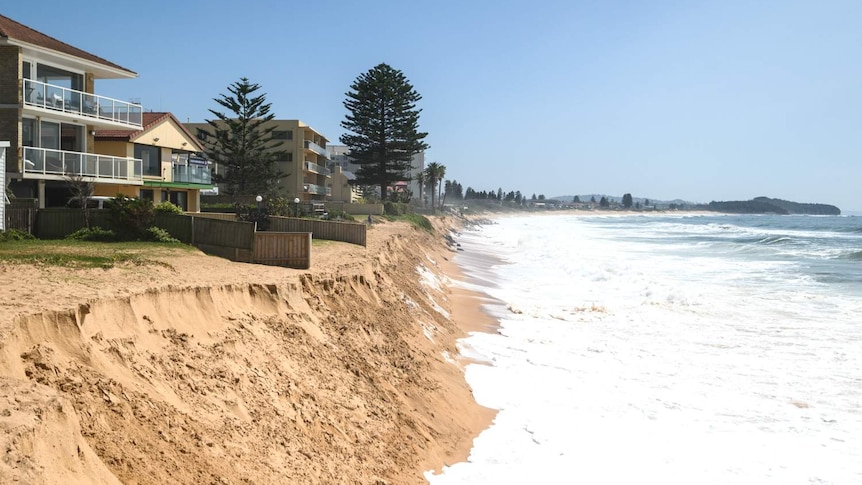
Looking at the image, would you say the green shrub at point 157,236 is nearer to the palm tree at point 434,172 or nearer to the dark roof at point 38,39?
the dark roof at point 38,39

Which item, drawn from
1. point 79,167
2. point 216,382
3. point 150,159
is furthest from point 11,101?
point 216,382

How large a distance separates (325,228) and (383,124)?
39295 mm

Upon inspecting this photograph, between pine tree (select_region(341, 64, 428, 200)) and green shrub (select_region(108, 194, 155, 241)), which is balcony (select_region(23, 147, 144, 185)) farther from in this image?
pine tree (select_region(341, 64, 428, 200))

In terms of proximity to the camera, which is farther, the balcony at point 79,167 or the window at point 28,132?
the window at point 28,132

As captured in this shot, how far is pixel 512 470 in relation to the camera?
398 inches

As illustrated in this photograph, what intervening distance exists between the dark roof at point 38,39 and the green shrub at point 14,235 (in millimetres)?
7159

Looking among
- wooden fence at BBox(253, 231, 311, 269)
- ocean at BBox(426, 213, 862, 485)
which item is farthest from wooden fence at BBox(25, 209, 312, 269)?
ocean at BBox(426, 213, 862, 485)

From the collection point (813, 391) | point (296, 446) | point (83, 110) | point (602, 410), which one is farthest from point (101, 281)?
point (83, 110)

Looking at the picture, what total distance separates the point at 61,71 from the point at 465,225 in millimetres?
73777

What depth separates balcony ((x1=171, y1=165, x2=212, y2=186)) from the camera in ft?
107

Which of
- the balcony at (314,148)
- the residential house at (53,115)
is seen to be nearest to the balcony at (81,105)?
the residential house at (53,115)

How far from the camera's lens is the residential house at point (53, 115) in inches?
865

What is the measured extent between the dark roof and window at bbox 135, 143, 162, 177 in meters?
4.57

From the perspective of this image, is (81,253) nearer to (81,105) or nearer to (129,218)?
(129,218)
